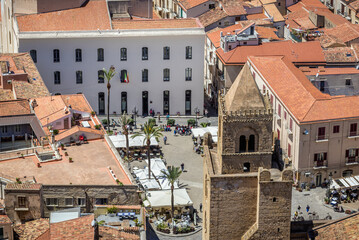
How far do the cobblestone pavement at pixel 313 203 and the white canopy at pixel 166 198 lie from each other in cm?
1298

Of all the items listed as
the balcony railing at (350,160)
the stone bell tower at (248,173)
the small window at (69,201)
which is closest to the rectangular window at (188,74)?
the balcony railing at (350,160)

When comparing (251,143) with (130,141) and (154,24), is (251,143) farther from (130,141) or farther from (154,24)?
(154,24)

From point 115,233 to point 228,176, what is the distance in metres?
11.2

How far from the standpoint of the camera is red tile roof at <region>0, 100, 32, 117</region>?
11606 cm

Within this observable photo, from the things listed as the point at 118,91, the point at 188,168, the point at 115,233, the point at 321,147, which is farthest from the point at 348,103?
the point at 115,233

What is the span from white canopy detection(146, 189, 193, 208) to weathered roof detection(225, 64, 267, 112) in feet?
106

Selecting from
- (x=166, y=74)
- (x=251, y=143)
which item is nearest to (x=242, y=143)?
(x=251, y=143)

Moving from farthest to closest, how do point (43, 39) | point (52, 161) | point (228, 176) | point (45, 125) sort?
point (43, 39) → point (45, 125) → point (52, 161) → point (228, 176)

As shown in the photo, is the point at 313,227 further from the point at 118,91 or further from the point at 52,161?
→ the point at 118,91

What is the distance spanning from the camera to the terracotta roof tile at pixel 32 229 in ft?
304

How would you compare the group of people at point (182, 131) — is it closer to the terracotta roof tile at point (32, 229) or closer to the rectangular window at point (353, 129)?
the rectangular window at point (353, 129)

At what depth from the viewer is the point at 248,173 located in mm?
92125

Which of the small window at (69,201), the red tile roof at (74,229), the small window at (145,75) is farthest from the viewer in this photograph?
the small window at (145,75)

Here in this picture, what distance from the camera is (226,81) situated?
151500mm
